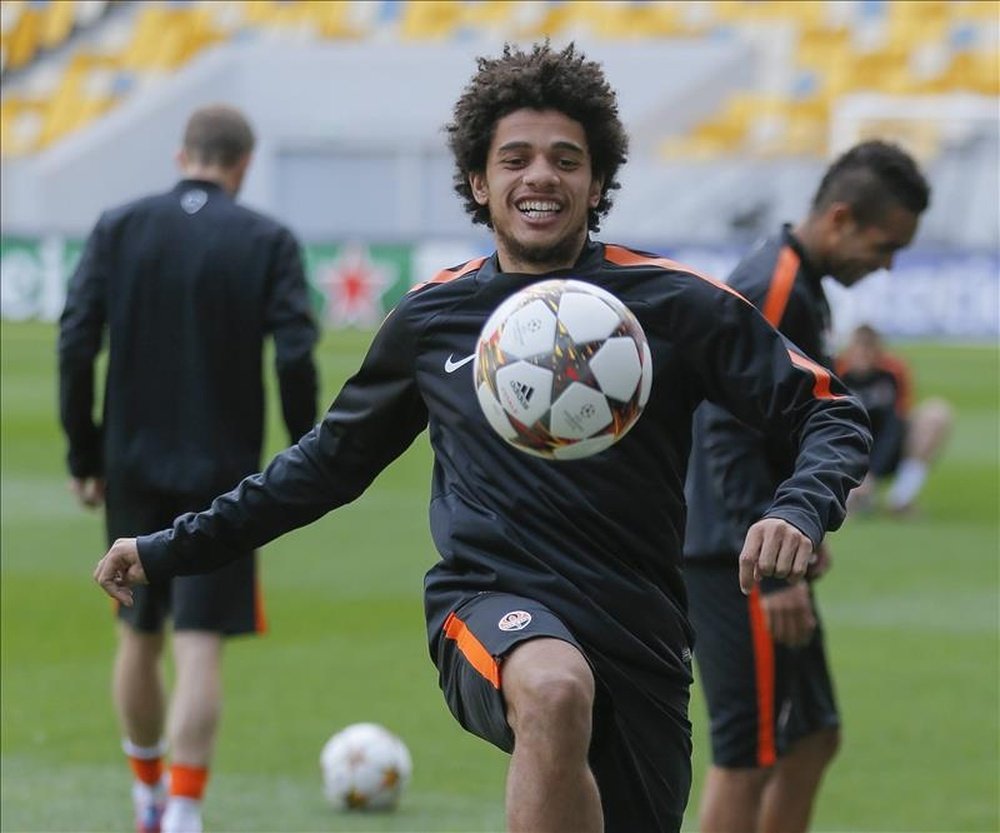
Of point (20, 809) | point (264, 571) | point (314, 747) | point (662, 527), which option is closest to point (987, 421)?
point (264, 571)

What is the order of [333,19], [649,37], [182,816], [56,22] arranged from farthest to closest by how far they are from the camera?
[56,22] < [333,19] < [649,37] < [182,816]

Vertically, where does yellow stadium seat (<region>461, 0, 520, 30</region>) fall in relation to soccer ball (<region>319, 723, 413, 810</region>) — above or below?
above

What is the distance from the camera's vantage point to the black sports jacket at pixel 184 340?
21.2 feet

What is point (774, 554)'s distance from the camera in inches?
149

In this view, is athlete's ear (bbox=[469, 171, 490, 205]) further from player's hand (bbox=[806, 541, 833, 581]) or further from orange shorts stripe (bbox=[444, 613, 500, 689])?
player's hand (bbox=[806, 541, 833, 581])

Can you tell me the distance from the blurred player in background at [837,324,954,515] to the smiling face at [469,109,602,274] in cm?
1076

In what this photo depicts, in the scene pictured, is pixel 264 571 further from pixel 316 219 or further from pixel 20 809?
pixel 316 219

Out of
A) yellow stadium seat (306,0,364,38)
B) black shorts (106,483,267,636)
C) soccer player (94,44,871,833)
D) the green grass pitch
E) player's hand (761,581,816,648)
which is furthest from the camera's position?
yellow stadium seat (306,0,364,38)

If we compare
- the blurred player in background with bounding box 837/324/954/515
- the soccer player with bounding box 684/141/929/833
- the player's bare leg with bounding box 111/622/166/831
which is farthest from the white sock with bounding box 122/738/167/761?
the blurred player in background with bounding box 837/324/954/515

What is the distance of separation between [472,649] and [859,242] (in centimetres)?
208

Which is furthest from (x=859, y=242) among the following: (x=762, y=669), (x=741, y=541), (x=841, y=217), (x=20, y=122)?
(x=20, y=122)

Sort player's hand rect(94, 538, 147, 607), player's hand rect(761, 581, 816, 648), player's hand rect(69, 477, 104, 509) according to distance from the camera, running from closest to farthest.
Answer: player's hand rect(94, 538, 147, 607), player's hand rect(761, 581, 816, 648), player's hand rect(69, 477, 104, 509)

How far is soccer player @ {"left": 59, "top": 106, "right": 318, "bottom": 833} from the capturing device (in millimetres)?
6422

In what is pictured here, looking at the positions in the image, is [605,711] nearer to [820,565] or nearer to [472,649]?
[472,649]
